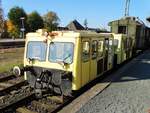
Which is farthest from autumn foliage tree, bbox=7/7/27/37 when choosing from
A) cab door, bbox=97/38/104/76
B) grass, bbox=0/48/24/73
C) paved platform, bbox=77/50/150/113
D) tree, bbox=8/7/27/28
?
cab door, bbox=97/38/104/76

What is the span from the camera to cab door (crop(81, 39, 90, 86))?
Answer: 1094 cm

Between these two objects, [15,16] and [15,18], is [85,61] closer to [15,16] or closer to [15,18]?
[15,16]

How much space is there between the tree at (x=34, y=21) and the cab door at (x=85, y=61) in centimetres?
8186

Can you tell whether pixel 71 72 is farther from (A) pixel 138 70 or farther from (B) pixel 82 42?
(A) pixel 138 70

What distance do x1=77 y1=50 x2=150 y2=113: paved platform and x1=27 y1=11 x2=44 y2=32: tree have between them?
3161 inches

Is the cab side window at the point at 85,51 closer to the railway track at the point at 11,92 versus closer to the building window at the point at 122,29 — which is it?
the railway track at the point at 11,92

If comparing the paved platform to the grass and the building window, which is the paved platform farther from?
the building window

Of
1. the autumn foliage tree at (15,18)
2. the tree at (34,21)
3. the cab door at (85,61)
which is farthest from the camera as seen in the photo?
the tree at (34,21)

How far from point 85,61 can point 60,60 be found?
2.88ft

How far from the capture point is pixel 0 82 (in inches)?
535

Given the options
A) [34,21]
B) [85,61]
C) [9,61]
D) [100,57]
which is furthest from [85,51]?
[34,21]

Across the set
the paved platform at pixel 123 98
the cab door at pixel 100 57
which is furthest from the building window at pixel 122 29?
the cab door at pixel 100 57

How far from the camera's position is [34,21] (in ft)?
311

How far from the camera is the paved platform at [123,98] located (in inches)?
364
